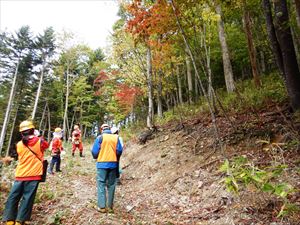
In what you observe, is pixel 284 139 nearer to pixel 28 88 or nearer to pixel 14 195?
pixel 14 195

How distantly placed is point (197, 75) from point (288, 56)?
2808mm

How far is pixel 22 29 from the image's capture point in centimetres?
3058

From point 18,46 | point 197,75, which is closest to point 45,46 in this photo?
point 18,46

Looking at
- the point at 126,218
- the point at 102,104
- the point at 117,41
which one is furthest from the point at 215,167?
the point at 102,104

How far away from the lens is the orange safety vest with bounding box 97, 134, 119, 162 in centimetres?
611

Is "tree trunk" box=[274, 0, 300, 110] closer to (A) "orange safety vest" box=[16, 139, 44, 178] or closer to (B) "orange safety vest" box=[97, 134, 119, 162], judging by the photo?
(B) "orange safety vest" box=[97, 134, 119, 162]

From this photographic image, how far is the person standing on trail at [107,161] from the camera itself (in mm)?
5973

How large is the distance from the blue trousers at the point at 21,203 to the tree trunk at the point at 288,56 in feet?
23.5

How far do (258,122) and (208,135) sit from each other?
1910mm

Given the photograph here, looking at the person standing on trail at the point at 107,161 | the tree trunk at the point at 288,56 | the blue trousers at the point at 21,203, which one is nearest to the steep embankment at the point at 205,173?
the tree trunk at the point at 288,56

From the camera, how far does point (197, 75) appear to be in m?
7.16

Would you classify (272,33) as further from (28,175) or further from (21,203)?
(21,203)

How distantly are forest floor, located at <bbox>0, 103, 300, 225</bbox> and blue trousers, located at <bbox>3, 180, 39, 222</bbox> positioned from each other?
21.5 inches

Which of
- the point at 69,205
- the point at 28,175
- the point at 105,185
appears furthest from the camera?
the point at 69,205
